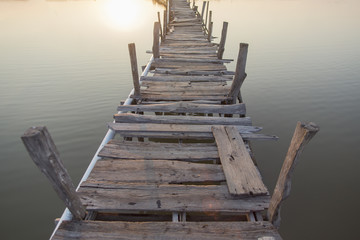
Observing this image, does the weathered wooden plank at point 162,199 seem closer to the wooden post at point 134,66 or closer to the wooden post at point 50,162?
the wooden post at point 50,162

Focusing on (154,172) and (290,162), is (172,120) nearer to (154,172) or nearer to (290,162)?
(154,172)

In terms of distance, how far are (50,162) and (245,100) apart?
9.24 m

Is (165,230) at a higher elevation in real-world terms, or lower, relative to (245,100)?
higher

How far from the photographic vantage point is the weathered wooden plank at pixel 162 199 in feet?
9.71

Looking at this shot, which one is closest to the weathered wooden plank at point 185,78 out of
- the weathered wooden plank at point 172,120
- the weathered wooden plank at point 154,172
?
the weathered wooden plank at point 172,120

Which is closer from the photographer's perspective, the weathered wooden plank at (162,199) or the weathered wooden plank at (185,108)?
the weathered wooden plank at (162,199)

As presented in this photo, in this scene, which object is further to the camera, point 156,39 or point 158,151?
point 156,39

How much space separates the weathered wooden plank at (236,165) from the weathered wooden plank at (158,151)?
0.23 meters

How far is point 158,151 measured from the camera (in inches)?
159

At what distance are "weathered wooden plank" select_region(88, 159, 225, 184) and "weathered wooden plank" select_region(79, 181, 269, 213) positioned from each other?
147 mm

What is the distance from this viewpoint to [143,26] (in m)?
24.2

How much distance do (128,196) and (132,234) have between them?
58 cm

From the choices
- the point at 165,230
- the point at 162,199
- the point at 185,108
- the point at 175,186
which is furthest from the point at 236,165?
Result: the point at 185,108

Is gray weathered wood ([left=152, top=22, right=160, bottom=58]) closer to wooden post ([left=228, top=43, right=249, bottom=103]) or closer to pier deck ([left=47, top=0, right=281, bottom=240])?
pier deck ([left=47, top=0, right=281, bottom=240])
